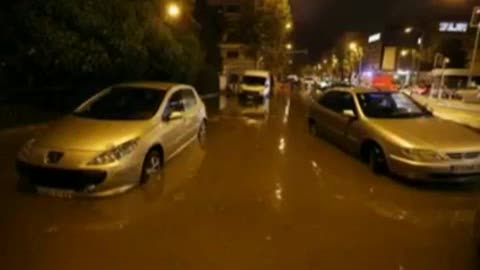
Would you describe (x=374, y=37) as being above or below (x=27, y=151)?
above

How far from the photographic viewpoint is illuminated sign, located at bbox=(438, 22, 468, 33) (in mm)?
92994

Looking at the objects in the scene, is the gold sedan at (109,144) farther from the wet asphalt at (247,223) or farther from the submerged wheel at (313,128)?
the submerged wheel at (313,128)

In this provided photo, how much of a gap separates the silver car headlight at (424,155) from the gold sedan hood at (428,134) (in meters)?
0.08

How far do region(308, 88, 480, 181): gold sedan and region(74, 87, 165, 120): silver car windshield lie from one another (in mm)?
4112

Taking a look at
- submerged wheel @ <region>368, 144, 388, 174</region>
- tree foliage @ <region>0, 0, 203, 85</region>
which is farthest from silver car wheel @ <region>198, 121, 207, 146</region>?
submerged wheel @ <region>368, 144, 388, 174</region>

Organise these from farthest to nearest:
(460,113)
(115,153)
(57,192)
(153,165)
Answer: (460,113)
(153,165)
(115,153)
(57,192)

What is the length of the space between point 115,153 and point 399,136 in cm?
486

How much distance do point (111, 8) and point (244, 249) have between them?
10589 millimetres

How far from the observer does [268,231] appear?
5758mm

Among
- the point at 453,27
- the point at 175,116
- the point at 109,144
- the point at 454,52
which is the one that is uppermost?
the point at 453,27

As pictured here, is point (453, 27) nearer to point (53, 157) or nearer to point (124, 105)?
point (124, 105)

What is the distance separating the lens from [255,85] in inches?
1287

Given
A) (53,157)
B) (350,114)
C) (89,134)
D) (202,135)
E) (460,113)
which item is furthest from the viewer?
(460,113)

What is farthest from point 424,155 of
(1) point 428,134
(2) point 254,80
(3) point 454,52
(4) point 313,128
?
(3) point 454,52
